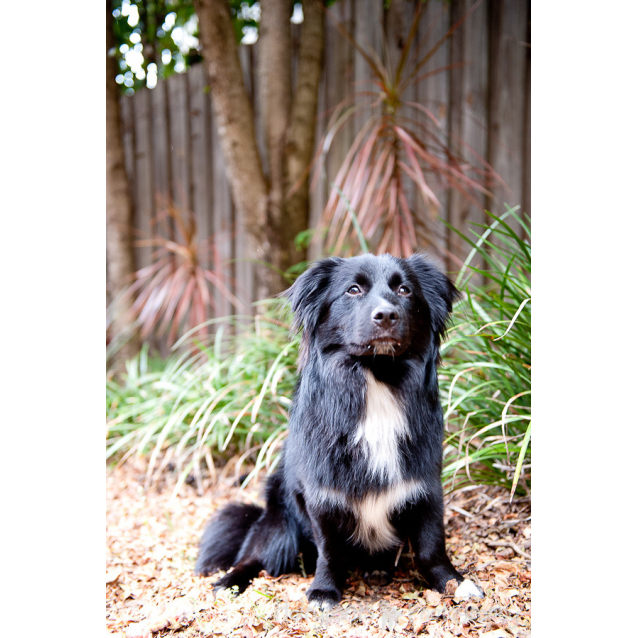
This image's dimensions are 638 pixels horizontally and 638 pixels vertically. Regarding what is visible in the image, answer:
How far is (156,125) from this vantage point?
4898 mm

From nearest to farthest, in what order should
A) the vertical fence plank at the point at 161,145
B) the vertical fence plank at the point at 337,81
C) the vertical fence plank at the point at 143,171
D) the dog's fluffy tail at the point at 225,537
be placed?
the dog's fluffy tail at the point at 225,537 < the vertical fence plank at the point at 337,81 < the vertical fence plank at the point at 161,145 < the vertical fence plank at the point at 143,171

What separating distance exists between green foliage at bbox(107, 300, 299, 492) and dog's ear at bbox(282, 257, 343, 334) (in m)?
0.81

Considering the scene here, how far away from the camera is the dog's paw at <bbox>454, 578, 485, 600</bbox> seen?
1.68 m

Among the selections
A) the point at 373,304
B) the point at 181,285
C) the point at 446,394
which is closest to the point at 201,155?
the point at 181,285

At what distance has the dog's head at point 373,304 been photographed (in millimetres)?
1616

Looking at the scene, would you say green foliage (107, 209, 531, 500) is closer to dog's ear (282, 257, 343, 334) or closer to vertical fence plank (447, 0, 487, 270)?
dog's ear (282, 257, 343, 334)

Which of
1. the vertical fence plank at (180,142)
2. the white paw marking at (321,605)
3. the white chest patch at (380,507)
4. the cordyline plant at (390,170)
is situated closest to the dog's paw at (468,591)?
the white chest patch at (380,507)

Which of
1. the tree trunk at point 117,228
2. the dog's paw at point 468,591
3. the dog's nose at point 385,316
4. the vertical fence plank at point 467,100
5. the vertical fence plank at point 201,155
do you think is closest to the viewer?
the dog's nose at point 385,316

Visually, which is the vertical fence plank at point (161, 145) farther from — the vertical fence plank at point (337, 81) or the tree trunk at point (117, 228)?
the vertical fence plank at point (337, 81)

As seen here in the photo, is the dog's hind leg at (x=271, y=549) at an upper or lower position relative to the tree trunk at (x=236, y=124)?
lower

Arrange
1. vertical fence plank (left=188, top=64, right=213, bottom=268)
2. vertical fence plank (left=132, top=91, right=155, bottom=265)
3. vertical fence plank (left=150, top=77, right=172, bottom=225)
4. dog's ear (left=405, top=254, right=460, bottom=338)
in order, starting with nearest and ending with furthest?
1. dog's ear (left=405, top=254, right=460, bottom=338)
2. vertical fence plank (left=188, top=64, right=213, bottom=268)
3. vertical fence plank (left=150, top=77, right=172, bottom=225)
4. vertical fence plank (left=132, top=91, right=155, bottom=265)

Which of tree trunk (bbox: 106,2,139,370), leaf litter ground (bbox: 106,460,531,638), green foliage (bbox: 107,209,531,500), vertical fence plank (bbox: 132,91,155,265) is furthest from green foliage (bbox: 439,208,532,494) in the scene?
vertical fence plank (bbox: 132,91,155,265)
